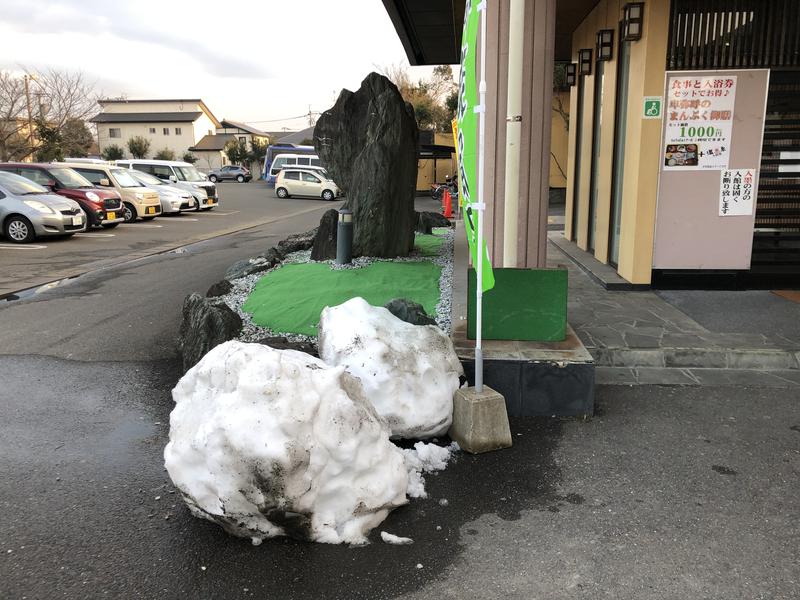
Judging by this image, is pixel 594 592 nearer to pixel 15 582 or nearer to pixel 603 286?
pixel 15 582

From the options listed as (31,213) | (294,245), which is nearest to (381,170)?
(294,245)

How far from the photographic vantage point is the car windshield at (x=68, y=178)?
16.2 m

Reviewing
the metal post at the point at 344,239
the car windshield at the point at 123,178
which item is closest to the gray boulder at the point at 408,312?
the metal post at the point at 344,239

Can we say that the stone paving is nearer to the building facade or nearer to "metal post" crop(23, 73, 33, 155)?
the building facade

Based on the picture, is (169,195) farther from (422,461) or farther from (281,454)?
(281,454)

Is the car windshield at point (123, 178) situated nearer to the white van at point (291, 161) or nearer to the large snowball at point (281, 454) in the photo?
the large snowball at point (281, 454)

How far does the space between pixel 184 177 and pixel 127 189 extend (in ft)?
20.7

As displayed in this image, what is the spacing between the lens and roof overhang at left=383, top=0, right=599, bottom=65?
888 centimetres

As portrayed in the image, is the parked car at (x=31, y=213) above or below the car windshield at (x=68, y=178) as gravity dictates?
below

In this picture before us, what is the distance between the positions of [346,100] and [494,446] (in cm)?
752

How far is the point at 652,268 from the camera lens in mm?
7199

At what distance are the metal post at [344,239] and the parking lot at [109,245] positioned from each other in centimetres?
454

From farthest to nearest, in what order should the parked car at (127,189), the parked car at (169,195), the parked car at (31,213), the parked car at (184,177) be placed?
1. the parked car at (184,177)
2. the parked car at (169,195)
3. the parked car at (127,189)
4. the parked car at (31,213)

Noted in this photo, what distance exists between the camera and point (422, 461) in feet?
11.7
